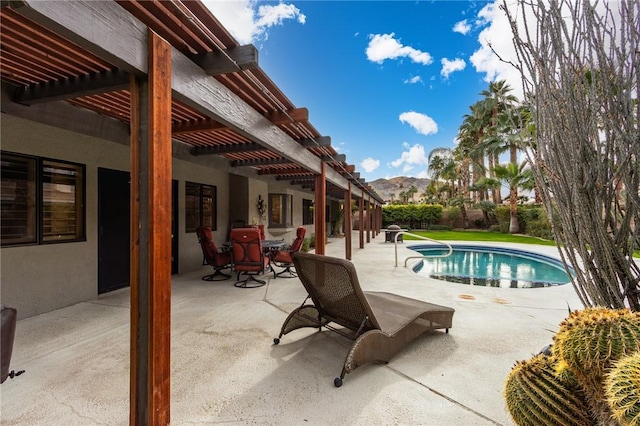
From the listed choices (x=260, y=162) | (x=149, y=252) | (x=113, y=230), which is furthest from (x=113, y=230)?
(x=149, y=252)

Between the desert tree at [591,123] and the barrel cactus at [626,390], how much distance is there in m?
0.96

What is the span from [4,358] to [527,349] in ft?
16.6

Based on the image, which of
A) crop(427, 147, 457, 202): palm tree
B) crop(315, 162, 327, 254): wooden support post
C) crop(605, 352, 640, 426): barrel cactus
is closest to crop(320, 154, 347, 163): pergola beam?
crop(315, 162, 327, 254): wooden support post

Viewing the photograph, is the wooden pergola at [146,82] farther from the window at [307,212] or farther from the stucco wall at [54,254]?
the window at [307,212]

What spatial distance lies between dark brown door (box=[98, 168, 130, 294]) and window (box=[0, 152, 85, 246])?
381mm

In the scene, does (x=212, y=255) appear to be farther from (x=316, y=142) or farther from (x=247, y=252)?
(x=316, y=142)

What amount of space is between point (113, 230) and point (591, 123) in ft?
23.0

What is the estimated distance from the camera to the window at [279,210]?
12.3 metres

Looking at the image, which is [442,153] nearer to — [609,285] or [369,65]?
[369,65]

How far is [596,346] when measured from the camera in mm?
1458

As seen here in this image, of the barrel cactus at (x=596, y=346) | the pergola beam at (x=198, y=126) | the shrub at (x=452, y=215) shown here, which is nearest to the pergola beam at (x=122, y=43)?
the pergola beam at (x=198, y=126)

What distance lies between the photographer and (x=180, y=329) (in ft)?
12.9

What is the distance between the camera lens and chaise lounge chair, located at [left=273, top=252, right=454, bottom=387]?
280cm

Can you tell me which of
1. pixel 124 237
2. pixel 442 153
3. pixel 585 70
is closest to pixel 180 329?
pixel 124 237
